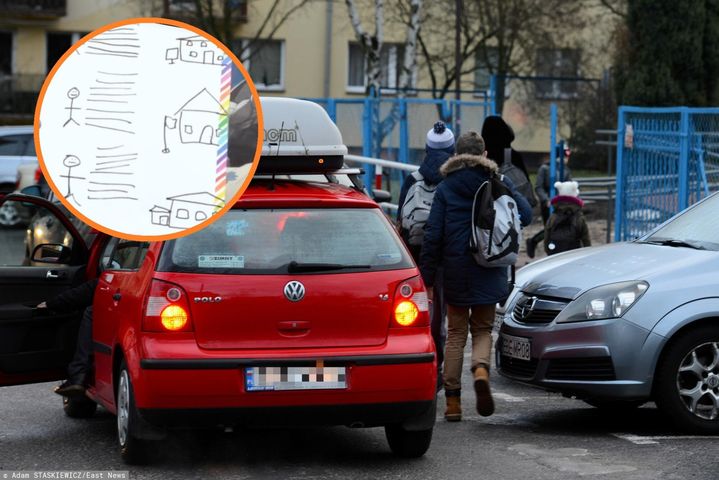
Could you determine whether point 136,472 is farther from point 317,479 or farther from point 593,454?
point 593,454

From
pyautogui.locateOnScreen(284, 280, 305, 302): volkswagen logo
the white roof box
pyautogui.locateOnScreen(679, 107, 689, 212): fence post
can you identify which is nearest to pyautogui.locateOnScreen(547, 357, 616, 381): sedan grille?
the white roof box

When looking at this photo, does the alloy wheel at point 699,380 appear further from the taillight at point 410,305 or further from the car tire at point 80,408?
the car tire at point 80,408

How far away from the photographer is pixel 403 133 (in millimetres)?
23266

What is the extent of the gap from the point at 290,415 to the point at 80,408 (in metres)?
2.40

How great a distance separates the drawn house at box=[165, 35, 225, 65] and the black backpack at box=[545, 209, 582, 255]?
6387mm

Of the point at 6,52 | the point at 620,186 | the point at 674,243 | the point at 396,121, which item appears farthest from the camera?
the point at 6,52

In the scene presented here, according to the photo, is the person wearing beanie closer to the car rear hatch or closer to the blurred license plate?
the car rear hatch

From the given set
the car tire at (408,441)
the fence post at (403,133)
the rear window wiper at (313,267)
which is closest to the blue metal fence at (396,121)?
the fence post at (403,133)

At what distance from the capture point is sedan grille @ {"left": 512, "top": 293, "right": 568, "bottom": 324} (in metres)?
8.47

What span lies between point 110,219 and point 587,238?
6.79 metres

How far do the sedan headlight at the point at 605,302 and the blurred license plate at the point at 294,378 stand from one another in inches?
74.7

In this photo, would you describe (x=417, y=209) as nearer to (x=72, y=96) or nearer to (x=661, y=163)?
(x=72, y=96)

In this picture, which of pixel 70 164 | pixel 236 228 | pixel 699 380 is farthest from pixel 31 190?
pixel 70 164

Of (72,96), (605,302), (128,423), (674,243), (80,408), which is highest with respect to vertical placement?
(72,96)
